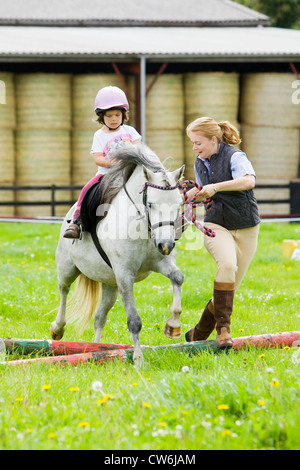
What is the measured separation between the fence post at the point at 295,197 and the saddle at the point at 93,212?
1021 cm

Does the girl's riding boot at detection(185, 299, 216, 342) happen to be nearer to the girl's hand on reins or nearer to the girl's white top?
the girl's hand on reins

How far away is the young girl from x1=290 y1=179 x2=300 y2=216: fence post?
33.2 ft

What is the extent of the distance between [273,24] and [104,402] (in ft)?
85.9

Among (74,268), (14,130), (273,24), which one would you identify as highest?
(273,24)

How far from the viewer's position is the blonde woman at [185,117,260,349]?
5465 millimetres

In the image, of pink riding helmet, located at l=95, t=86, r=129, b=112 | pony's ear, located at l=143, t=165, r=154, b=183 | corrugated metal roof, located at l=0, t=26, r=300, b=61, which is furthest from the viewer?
corrugated metal roof, located at l=0, t=26, r=300, b=61

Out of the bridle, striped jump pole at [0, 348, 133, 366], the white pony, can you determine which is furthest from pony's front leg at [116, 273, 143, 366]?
the bridle

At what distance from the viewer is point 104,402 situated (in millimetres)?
3975

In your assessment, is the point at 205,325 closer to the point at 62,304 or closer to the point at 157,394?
the point at 62,304

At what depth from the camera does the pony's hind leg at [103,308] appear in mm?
6594

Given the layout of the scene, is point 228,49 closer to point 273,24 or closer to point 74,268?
point 74,268

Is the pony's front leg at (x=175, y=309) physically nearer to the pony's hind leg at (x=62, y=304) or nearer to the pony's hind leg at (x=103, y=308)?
the pony's hind leg at (x=103, y=308)
